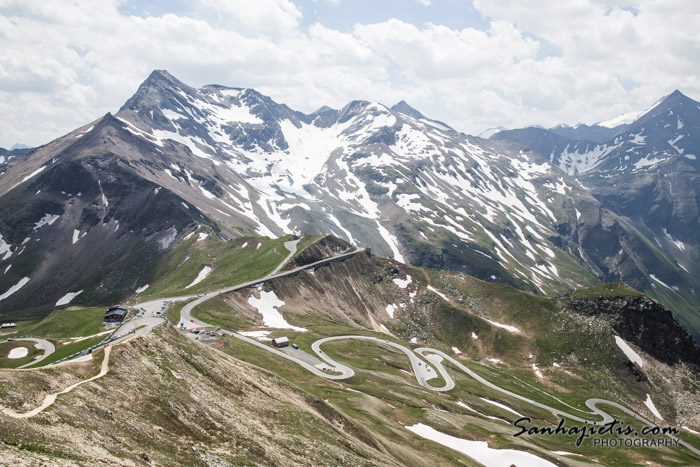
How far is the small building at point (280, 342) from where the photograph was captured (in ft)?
343

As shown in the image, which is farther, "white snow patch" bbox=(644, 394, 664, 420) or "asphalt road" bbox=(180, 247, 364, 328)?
"white snow patch" bbox=(644, 394, 664, 420)

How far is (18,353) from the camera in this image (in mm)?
73312

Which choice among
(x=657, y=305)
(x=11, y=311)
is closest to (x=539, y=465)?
(x=657, y=305)

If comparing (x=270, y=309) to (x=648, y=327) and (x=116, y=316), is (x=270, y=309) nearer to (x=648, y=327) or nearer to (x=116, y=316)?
(x=116, y=316)

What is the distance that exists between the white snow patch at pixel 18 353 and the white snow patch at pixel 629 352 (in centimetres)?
17756

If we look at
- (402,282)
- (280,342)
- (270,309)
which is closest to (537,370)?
(402,282)

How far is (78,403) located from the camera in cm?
3578

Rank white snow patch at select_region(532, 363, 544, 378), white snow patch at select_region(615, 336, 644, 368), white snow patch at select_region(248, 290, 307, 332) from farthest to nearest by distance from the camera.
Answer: white snow patch at select_region(615, 336, 644, 368), white snow patch at select_region(532, 363, 544, 378), white snow patch at select_region(248, 290, 307, 332)

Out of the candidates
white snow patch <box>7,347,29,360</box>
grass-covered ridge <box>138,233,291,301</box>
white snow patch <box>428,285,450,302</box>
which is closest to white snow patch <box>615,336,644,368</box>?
white snow patch <box>428,285,450,302</box>

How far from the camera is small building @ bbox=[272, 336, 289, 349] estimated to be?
343 feet

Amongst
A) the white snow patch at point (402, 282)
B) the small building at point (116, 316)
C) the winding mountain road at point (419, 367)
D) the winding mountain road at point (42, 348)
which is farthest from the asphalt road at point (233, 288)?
the winding mountain road at point (42, 348)

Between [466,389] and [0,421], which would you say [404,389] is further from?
[0,421]

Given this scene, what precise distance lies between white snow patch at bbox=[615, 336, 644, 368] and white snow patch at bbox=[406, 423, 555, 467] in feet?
340

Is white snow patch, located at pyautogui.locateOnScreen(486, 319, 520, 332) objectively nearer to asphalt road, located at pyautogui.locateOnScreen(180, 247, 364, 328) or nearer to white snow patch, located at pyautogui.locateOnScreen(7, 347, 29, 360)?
asphalt road, located at pyautogui.locateOnScreen(180, 247, 364, 328)
